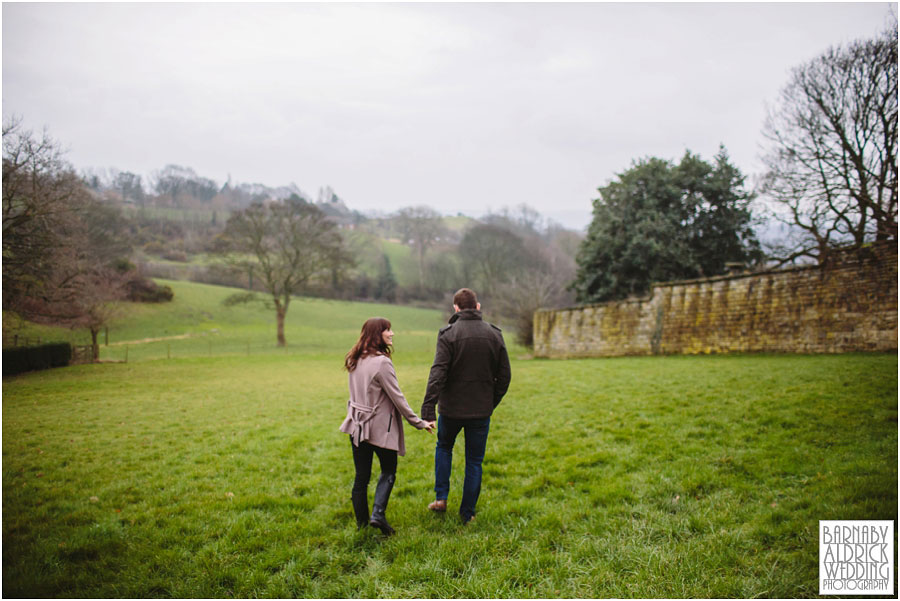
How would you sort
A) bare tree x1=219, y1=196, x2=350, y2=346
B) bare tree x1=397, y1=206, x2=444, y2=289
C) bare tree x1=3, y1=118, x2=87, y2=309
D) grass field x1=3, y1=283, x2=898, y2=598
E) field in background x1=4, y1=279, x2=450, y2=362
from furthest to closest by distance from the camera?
bare tree x1=397, y1=206, x2=444, y2=289, bare tree x1=219, y1=196, x2=350, y2=346, field in background x1=4, y1=279, x2=450, y2=362, bare tree x1=3, y1=118, x2=87, y2=309, grass field x1=3, y1=283, x2=898, y2=598

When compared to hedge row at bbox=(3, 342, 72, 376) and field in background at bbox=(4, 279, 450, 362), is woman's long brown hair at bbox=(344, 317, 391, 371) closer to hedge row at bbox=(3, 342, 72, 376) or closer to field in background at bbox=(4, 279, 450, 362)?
hedge row at bbox=(3, 342, 72, 376)

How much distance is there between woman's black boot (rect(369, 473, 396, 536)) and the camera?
12.0 feet

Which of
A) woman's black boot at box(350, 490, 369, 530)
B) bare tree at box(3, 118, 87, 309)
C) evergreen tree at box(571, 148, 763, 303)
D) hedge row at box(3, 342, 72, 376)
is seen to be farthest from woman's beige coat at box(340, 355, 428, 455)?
evergreen tree at box(571, 148, 763, 303)

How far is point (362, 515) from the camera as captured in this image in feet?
12.5

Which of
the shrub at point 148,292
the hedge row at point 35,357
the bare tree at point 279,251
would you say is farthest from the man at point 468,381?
the shrub at point 148,292

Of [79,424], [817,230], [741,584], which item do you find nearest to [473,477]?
[741,584]

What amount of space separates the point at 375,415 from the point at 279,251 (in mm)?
26071

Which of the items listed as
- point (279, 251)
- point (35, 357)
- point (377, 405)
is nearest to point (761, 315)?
point (377, 405)

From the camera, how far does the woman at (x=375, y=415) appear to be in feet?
11.9

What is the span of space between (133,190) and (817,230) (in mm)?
24818

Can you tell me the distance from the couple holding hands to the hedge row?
31.4 feet

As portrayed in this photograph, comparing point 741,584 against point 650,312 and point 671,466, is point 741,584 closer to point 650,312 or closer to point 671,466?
point 671,466

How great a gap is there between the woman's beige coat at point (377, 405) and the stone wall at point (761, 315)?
1436cm

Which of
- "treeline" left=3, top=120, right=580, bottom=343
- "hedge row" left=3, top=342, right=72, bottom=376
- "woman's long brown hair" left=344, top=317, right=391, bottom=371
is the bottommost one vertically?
"hedge row" left=3, top=342, right=72, bottom=376
